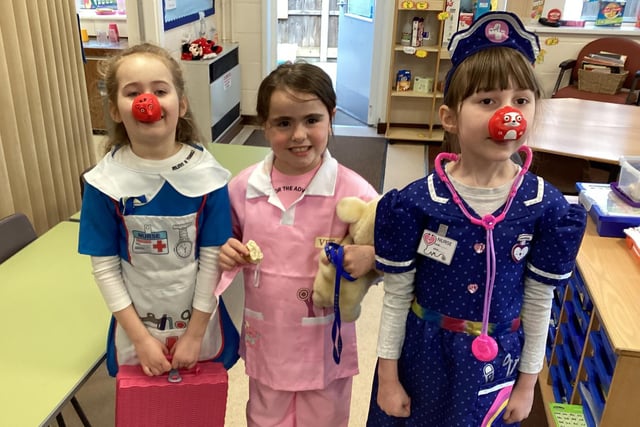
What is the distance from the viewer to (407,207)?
3.68 feet

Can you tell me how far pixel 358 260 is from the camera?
1.23 meters

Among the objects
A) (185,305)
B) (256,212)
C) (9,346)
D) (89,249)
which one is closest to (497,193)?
(256,212)

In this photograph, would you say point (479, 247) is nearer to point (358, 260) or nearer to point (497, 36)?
point (358, 260)

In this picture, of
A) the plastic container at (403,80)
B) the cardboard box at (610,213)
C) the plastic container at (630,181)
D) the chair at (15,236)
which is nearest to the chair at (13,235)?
the chair at (15,236)

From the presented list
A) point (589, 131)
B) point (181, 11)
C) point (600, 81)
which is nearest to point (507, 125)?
point (589, 131)

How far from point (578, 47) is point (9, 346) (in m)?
4.76

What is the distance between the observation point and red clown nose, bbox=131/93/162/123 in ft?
3.81

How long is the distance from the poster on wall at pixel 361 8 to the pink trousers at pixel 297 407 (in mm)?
4354

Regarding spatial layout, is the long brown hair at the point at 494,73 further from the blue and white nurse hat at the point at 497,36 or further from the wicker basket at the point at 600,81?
the wicker basket at the point at 600,81

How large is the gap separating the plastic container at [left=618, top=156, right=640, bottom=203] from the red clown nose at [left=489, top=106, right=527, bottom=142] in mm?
1124

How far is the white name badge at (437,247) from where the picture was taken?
1.11m

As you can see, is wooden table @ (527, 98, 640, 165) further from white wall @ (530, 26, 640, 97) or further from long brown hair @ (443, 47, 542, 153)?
long brown hair @ (443, 47, 542, 153)

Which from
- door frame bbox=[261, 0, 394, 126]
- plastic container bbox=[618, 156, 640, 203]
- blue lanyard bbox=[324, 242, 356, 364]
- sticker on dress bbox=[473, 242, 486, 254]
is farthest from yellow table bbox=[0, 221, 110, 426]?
door frame bbox=[261, 0, 394, 126]

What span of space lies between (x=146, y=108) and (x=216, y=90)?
136 inches
